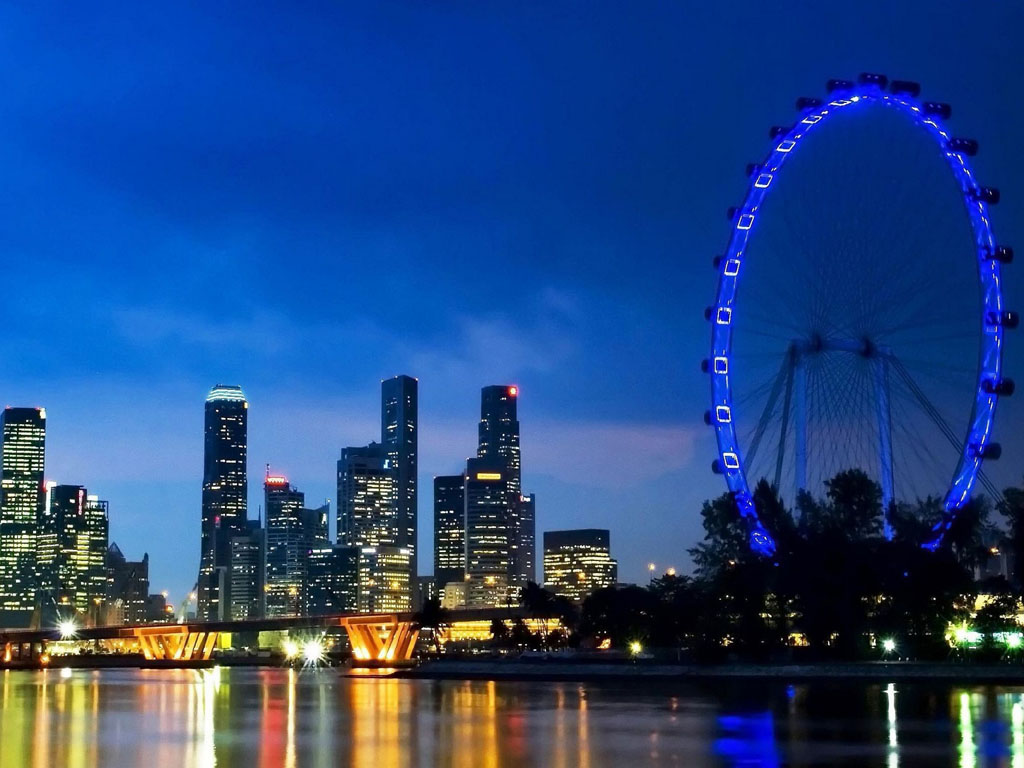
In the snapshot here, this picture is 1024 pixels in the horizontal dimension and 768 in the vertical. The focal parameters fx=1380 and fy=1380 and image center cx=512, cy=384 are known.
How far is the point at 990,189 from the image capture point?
257 feet

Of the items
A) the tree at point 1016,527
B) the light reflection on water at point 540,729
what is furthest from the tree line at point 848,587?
the light reflection on water at point 540,729

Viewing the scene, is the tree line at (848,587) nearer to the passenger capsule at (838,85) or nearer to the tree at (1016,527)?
the tree at (1016,527)

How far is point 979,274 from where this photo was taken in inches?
3115

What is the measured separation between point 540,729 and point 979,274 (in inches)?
1642

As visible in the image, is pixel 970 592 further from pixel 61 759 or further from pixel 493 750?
pixel 61 759

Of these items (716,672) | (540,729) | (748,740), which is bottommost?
(716,672)

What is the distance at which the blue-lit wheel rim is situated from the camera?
78.8 metres

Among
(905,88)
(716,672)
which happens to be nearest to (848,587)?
(716,672)

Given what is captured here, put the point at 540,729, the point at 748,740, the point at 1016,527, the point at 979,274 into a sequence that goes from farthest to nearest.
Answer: the point at 1016,527, the point at 979,274, the point at 540,729, the point at 748,740

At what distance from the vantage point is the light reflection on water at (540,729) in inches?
1602

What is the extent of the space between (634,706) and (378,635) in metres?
121

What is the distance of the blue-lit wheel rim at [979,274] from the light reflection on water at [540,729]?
13.4 meters

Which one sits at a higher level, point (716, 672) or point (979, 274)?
point (979, 274)

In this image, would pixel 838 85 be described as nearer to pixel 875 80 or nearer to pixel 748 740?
pixel 875 80
